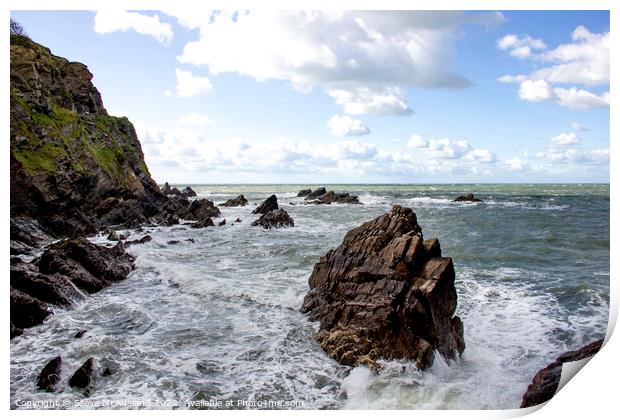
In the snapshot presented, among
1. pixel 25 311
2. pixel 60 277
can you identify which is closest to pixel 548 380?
pixel 25 311

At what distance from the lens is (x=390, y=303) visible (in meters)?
7.62

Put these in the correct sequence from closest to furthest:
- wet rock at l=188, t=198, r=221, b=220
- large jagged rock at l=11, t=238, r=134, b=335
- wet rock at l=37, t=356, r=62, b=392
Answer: wet rock at l=37, t=356, r=62, b=392
large jagged rock at l=11, t=238, r=134, b=335
wet rock at l=188, t=198, r=221, b=220

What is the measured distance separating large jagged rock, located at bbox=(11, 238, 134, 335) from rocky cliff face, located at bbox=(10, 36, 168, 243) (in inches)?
94.6

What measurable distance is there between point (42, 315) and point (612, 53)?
1155 cm

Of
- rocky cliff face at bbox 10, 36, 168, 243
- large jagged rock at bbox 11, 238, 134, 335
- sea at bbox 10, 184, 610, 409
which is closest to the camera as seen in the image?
sea at bbox 10, 184, 610, 409

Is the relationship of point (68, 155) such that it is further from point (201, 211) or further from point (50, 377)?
point (50, 377)

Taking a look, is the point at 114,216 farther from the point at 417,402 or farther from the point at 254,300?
the point at 417,402

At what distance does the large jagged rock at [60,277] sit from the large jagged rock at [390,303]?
18.3 ft

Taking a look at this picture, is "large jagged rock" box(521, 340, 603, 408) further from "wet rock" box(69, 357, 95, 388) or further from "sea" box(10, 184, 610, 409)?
"wet rock" box(69, 357, 95, 388)

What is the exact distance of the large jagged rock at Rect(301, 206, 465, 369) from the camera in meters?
7.23

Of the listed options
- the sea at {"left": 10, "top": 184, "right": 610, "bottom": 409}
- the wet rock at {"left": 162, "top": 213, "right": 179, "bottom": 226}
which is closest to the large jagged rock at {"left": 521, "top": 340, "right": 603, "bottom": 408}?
the sea at {"left": 10, "top": 184, "right": 610, "bottom": 409}

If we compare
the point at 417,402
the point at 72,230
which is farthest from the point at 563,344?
the point at 72,230

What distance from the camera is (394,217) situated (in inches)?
398

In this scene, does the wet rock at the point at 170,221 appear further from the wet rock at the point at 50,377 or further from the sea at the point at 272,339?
the wet rock at the point at 50,377
